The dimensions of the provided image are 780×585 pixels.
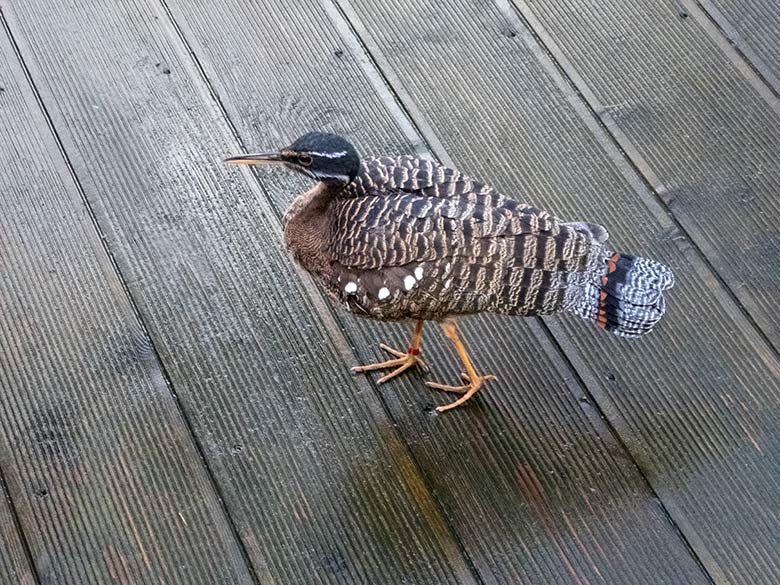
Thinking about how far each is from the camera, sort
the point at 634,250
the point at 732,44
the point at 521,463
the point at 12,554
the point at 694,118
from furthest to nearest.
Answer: the point at 732,44
the point at 694,118
the point at 634,250
the point at 521,463
the point at 12,554

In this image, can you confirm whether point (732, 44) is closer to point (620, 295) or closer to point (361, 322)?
point (620, 295)

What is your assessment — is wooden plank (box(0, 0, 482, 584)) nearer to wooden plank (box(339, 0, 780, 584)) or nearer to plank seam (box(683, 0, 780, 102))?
wooden plank (box(339, 0, 780, 584))

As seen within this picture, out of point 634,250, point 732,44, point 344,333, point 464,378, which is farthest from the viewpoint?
point 732,44

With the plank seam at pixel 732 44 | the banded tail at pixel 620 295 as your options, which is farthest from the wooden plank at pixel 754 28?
the banded tail at pixel 620 295

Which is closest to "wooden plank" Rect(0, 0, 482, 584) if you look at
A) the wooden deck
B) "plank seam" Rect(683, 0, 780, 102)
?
the wooden deck

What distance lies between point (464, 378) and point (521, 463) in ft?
1.04

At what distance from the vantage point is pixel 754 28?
3.52m

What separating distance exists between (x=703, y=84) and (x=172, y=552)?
2548 mm

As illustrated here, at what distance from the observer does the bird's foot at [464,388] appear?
2.68 metres

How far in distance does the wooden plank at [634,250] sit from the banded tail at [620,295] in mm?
250

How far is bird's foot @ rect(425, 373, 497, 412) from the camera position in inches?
106

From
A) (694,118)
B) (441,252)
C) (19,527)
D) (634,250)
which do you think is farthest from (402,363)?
(694,118)

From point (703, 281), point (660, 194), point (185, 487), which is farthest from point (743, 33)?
point (185, 487)

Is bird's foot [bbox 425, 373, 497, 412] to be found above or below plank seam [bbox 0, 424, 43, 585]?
above
